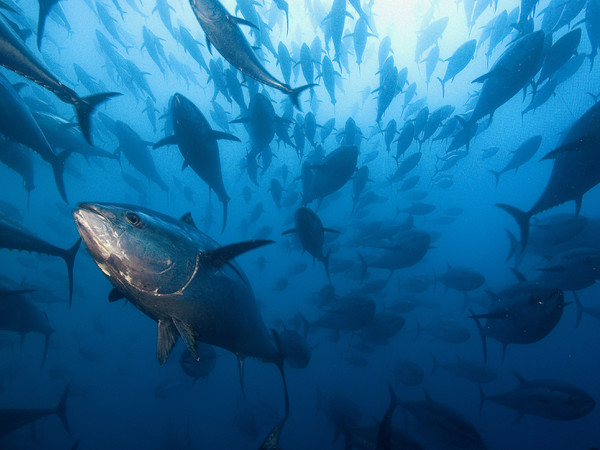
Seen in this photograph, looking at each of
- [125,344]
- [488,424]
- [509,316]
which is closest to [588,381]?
[488,424]

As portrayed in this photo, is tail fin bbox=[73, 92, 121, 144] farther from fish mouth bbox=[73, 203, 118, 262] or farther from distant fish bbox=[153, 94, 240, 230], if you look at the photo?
fish mouth bbox=[73, 203, 118, 262]

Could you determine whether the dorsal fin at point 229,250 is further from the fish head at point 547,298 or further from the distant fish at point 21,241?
the fish head at point 547,298

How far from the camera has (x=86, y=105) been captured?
2.31m

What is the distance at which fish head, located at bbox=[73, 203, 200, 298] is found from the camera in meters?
1.15

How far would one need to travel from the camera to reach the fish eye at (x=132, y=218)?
4.10ft

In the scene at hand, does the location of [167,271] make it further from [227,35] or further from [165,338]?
[227,35]

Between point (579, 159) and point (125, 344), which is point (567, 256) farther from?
point (125, 344)

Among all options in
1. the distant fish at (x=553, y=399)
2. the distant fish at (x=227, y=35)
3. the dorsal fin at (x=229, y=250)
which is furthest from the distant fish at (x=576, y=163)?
the dorsal fin at (x=229, y=250)

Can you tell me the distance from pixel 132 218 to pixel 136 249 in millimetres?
172

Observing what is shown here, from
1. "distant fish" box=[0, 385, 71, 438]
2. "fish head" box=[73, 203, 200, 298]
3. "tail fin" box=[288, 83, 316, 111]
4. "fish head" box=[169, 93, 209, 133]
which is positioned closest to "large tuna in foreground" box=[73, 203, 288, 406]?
"fish head" box=[73, 203, 200, 298]

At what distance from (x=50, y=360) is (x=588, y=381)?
39.3 metres

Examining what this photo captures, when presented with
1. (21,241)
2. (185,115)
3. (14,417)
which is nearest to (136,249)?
(185,115)

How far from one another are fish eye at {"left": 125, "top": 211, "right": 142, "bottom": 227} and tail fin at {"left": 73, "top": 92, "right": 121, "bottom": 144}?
1.73 metres

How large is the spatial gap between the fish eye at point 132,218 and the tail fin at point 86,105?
5.67 ft
